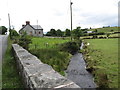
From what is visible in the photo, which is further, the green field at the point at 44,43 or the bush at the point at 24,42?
the green field at the point at 44,43

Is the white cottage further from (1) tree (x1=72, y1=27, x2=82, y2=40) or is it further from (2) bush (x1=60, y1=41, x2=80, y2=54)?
(2) bush (x1=60, y1=41, x2=80, y2=54)

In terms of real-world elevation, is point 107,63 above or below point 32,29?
below

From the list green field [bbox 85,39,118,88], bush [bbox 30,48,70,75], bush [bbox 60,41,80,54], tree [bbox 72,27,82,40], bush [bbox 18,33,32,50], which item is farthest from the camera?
tree [bbox 72,27,82,40]

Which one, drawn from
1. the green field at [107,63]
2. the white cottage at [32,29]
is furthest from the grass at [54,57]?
the white cottage at [32,29]

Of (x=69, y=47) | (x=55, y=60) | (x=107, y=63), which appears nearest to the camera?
(x=107, y=63)

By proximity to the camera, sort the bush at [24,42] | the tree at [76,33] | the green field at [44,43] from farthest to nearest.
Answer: the tree at [76,33] → the green field at [44,43] → the bush at [24,42]

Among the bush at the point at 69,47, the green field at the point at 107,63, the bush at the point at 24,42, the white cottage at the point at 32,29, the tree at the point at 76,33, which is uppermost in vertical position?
the white cottage at the point at 32,29

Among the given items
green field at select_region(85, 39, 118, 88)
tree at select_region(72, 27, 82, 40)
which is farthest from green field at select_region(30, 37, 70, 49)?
green field at select_region(85, 39, 118, 88)

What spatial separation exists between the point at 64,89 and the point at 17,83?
10.5 ft

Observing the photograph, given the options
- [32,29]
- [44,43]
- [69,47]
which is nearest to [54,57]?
[69,47]

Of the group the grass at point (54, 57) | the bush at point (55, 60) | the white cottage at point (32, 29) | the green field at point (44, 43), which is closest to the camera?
the bush at point (55, 60)

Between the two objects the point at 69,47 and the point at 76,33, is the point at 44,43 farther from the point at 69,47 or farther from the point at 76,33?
the point at 76,33

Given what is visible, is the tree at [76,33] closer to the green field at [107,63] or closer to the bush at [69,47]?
the bush at [69,47]

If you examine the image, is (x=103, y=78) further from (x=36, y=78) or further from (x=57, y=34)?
(x=57, y=34)
